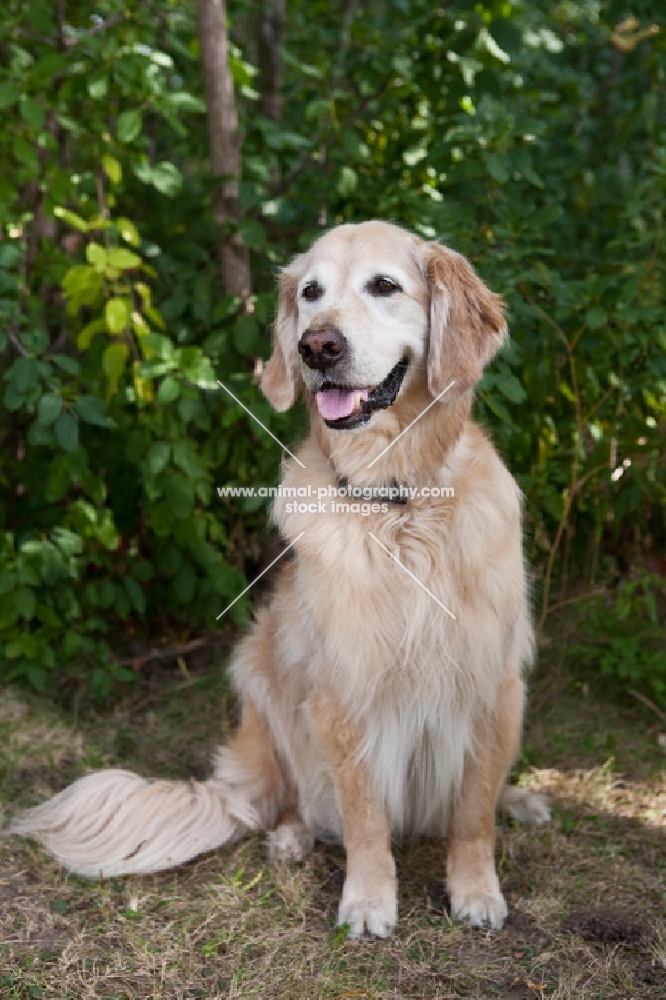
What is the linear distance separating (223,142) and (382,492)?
1741mm

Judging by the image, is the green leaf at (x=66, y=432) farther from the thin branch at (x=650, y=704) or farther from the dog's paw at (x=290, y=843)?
the thin branch at (x=650, y=704)

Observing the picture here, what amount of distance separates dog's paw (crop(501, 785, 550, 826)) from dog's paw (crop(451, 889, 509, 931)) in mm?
449

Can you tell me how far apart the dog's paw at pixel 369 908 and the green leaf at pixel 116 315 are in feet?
5.87

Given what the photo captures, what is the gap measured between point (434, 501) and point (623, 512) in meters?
1.41

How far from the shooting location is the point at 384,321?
2.40 metres

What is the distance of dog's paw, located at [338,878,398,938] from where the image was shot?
232 centimetres

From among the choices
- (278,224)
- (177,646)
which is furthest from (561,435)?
(177,646)

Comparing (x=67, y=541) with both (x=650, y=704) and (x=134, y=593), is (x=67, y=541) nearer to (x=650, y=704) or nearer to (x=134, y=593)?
(x=134, y=593)

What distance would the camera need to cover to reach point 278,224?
3955 millimetres

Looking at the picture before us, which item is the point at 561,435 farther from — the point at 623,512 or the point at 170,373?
the point at 170,373

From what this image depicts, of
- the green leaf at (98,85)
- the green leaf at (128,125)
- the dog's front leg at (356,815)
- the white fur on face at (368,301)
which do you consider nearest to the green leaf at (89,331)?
the green leaf at (128,125)

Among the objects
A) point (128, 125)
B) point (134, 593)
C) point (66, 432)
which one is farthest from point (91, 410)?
point (128, 125)

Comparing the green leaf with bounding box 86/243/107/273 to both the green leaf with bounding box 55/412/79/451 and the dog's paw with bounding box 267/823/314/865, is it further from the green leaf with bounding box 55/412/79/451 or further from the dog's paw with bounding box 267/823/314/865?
the dog's paw with bounding box 267/823/314/865

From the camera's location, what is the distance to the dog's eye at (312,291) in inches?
99.4
